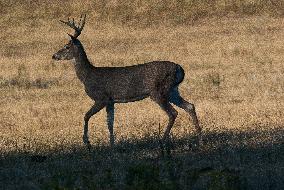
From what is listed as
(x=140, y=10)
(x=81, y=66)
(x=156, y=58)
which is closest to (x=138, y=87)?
(x=81, y=66)

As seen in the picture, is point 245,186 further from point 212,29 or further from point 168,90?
point 212,29

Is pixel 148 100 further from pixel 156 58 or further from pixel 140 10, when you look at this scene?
pixel 140 10

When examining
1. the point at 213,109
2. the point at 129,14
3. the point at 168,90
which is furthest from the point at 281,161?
the point at 129,14

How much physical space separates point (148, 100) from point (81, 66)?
7.22 m

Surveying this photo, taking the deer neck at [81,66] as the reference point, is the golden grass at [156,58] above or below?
below

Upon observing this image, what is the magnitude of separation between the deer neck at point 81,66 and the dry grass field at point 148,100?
3.46 feet

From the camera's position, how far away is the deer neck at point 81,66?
51.9 ft

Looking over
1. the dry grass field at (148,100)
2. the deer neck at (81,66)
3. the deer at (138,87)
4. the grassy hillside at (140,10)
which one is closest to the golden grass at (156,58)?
the dry grass field at (148,100)

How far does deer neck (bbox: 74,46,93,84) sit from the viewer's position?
623 inches

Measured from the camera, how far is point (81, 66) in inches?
631

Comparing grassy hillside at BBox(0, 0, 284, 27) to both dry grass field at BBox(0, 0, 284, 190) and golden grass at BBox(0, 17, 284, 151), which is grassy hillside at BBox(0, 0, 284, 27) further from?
golden grass at BBox(0, 17, 284, 151)

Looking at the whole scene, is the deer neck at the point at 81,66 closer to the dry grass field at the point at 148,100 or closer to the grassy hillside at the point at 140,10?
the dry grass field at the point at 148,100

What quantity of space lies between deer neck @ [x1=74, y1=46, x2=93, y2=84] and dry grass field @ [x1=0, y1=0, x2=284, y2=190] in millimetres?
1056

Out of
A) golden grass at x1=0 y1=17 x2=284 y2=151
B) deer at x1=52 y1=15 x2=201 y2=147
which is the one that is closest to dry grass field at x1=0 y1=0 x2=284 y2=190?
golden grass at x1=0 y1=17 x2=284 y2=151
